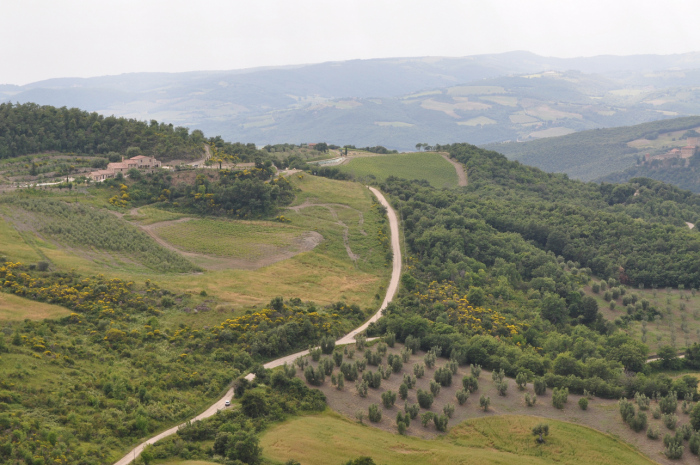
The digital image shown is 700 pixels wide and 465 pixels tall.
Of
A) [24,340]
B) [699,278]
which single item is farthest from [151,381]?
[699,278]

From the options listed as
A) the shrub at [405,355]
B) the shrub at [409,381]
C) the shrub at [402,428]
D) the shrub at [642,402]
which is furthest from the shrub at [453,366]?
the shrub at [642,402]

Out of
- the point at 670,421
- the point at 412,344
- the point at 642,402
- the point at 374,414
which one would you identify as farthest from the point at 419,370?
the point at 670,421

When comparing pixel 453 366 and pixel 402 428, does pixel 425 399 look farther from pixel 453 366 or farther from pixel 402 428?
pixel 453 366

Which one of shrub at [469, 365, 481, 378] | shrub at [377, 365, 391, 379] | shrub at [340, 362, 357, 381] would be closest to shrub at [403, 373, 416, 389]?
shrub at [377, 365, 391, 379]

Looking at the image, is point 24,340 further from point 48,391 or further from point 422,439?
point 422,439

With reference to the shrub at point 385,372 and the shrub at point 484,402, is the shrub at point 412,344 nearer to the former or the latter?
the shrub at point 385,372

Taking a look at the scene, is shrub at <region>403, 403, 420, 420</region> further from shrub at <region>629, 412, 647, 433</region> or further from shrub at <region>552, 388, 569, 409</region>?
shrub at <region>629, 412, 647, 433</region>
